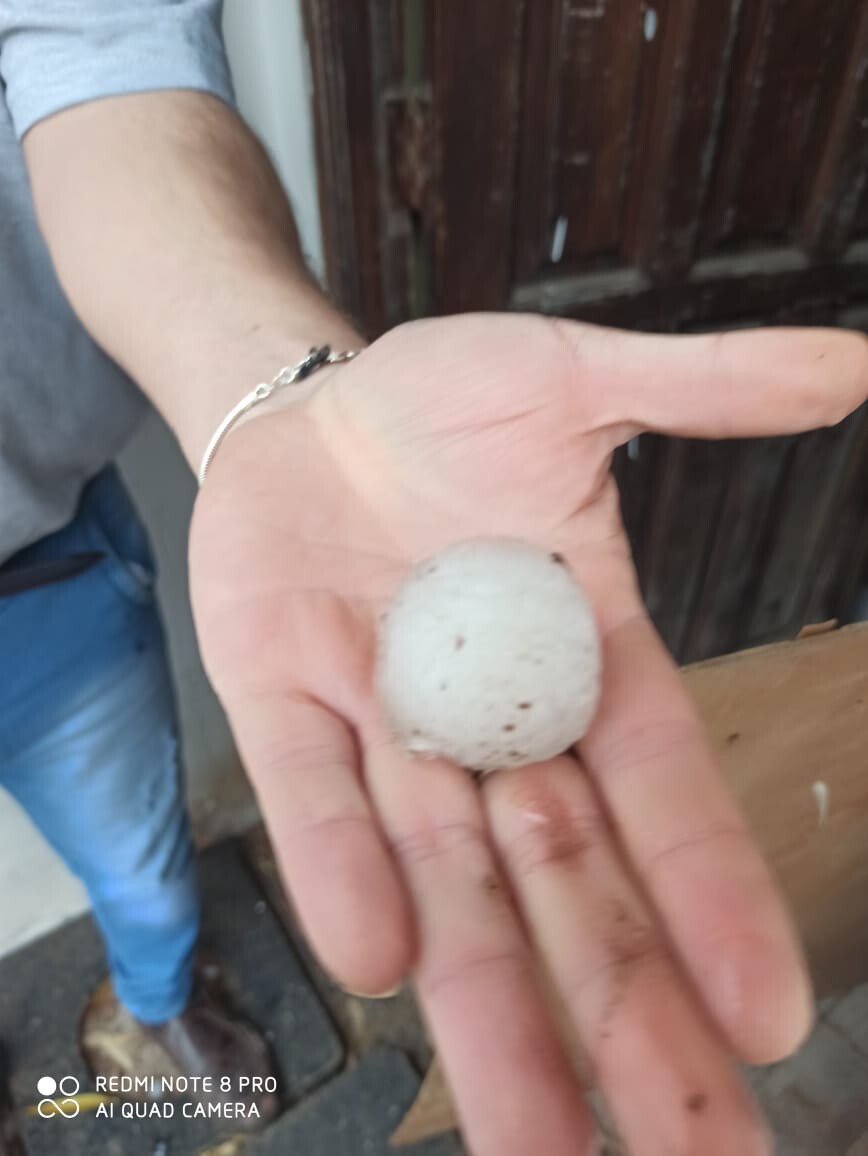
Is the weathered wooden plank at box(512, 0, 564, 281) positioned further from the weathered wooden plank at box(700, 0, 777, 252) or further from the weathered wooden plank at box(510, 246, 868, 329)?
the weathered wooden plank at box(700, 0, 777, 252)

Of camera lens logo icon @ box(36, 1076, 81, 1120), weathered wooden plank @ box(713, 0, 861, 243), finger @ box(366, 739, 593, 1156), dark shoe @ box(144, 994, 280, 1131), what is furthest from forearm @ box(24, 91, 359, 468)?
camera lens logo icon @ box(36, 1076, 81, 1120)

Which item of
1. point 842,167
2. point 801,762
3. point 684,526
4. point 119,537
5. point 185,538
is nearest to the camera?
point 801,762

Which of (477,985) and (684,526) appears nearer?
(477,985)

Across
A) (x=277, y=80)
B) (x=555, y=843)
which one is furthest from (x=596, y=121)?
(x=555, y=843)

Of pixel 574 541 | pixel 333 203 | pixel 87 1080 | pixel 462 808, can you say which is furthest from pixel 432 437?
pixel 87 1080

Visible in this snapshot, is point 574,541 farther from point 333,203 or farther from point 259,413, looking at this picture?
point 333,203

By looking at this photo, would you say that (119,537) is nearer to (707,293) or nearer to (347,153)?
(347,153)
